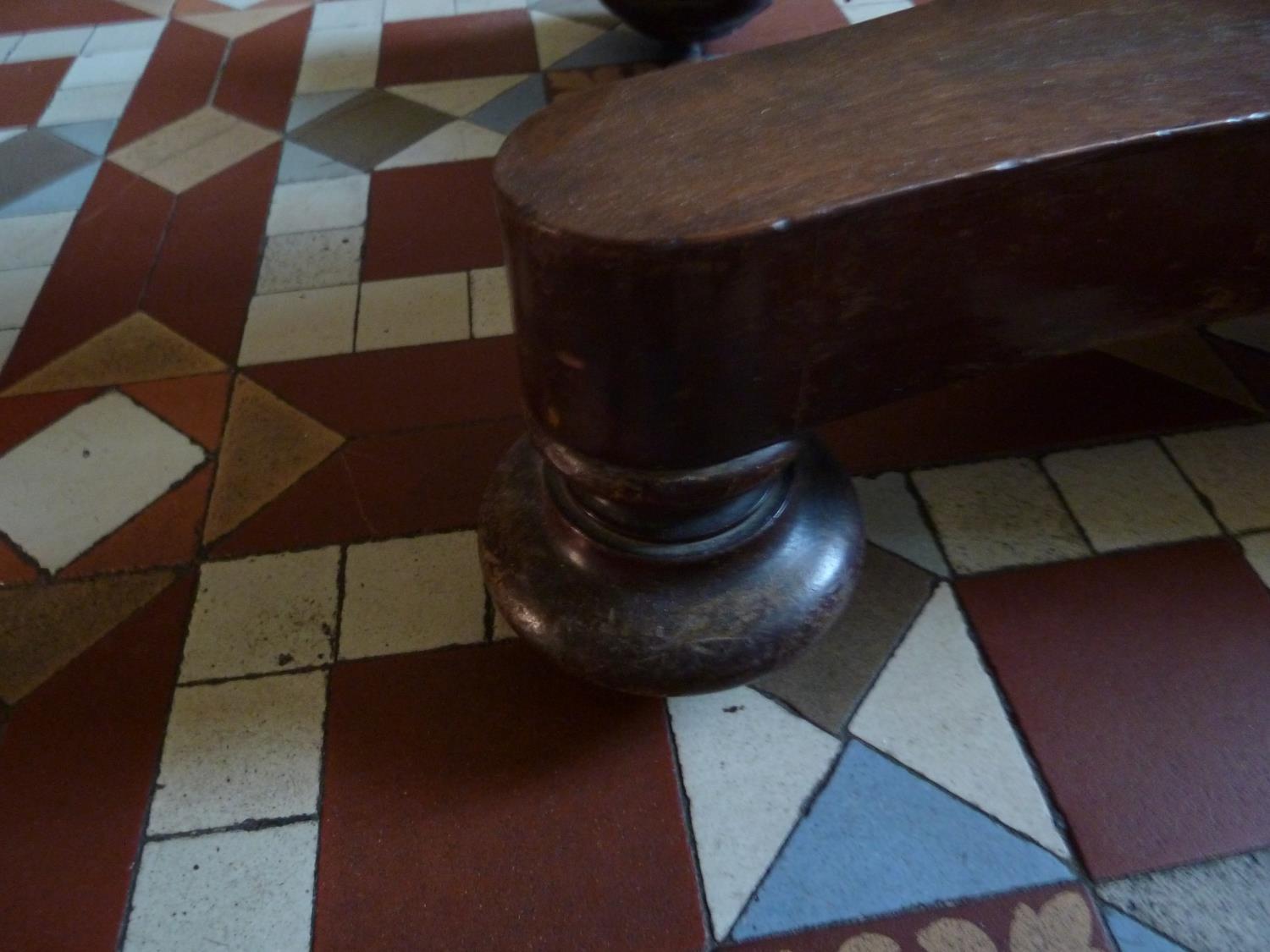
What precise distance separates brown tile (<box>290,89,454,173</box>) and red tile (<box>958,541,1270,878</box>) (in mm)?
1486

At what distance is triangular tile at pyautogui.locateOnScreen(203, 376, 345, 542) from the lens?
1259 mm

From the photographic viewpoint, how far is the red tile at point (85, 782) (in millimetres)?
905

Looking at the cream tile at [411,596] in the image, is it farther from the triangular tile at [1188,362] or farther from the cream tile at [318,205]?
the triangular tile at [1188,362]

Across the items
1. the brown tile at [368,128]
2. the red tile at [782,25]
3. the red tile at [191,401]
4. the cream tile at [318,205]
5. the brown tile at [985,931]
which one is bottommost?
the brown tile at [985,931]

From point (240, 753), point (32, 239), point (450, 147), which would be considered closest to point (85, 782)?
point (240, 753)

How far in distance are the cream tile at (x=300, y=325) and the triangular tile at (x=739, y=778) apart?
86 centimetres

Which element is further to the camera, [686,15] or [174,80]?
[174,80]

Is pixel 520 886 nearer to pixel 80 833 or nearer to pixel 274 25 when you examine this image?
pixel 80 833

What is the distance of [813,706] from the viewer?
1014 mm

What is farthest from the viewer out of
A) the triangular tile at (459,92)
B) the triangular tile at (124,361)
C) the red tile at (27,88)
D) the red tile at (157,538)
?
the red tile at (27,88)

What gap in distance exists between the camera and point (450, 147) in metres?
1.93

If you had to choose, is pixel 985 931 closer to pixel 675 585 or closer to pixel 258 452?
pixel 675 585

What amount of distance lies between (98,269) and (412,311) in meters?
0.63

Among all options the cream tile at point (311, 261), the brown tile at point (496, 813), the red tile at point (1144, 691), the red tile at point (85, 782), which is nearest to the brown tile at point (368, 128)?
the cream tile at point (311, 261)
